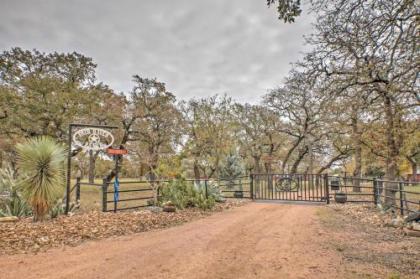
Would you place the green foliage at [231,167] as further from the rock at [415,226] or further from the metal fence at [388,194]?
the rock at [415,226]

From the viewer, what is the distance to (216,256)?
139 inches

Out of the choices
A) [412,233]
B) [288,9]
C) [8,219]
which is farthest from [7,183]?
[412,233]

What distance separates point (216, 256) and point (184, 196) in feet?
13.5

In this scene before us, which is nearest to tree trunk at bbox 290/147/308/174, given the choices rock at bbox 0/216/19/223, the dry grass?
the dry grass

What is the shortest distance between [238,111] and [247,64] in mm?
6327

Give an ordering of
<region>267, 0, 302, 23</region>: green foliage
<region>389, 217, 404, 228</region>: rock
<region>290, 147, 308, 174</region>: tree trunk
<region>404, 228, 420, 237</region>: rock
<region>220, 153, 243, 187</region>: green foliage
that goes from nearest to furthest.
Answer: <region>267, 0, 302, 23</region>: green foliage < <region>404, 228, 420, 237</region>: rock < <region>389, 217, 404, 228</region>: rock < <region>220, 153, 243, 187</region>: green foliage < <region>290, 147, 308, 174</region>: tree trunk

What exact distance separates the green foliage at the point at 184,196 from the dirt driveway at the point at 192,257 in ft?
7.34

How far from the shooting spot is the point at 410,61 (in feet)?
13.5

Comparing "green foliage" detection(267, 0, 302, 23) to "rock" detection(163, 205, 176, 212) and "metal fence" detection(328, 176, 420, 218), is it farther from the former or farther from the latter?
"rock" detection(163, 205, 176, 212)

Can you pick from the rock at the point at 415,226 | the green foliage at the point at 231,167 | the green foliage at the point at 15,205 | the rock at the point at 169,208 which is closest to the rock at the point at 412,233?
the rock at the point at 415,226

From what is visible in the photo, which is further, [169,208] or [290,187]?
[290,187]

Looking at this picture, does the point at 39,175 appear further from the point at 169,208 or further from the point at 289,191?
the point at 289,191

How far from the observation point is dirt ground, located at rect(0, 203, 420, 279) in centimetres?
295

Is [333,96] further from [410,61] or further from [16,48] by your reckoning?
[16,48]
